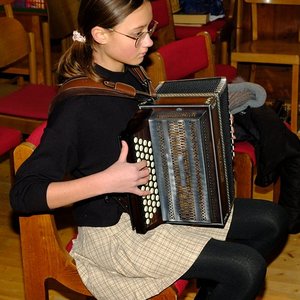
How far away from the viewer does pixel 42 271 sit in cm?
178

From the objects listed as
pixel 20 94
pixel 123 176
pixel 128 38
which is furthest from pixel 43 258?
pixel 20 94

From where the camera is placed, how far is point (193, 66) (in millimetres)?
2615

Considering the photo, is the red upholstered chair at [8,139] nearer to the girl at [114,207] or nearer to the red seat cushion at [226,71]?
the girl at [114,207]

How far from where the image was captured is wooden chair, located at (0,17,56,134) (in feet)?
9.30

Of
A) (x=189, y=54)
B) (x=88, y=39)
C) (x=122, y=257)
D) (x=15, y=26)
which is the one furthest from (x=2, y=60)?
(x=122, y=257)

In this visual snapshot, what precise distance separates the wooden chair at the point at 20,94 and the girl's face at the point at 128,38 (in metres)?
1.12

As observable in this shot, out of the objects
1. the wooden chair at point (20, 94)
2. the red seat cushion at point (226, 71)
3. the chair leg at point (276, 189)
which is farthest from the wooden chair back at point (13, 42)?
the chair leg at point (276, 189)

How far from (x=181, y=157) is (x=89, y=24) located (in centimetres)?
40

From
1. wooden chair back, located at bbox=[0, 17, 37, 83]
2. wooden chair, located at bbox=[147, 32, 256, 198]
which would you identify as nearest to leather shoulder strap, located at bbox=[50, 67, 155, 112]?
wooden chair, located at bbox=[147, 32, 256, 198]

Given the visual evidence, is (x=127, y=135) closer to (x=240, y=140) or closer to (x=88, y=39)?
(x=88, y=39)

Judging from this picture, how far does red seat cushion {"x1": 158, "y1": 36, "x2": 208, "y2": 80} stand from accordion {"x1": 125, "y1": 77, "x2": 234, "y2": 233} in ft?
2.36

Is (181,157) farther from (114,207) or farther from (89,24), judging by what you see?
(89,24)

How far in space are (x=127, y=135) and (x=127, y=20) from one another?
317mm

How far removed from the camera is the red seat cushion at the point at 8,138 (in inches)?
101
